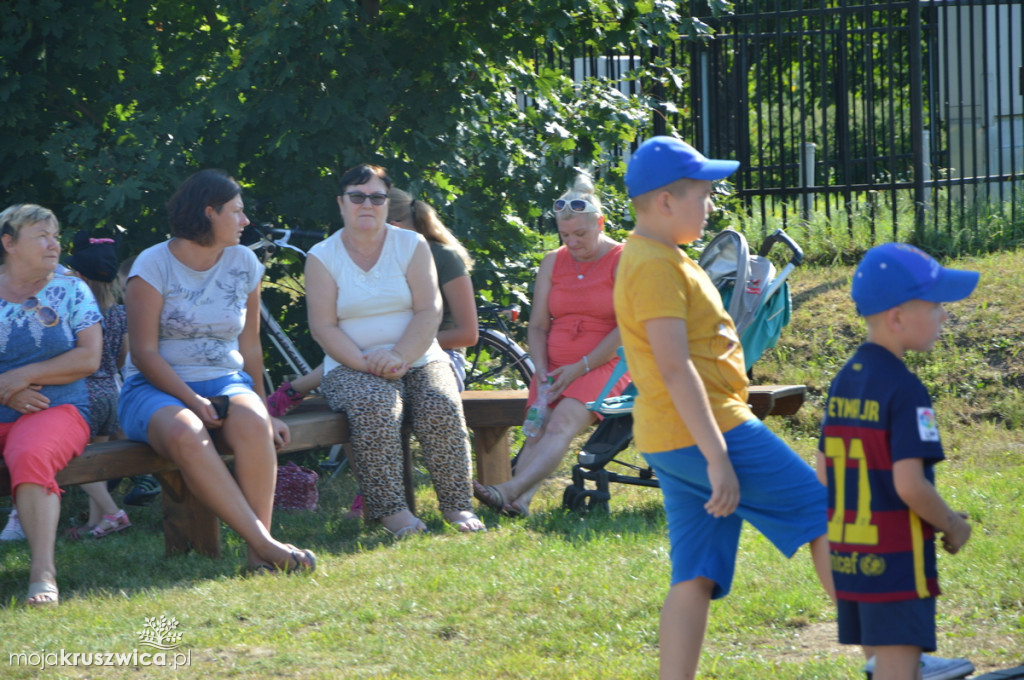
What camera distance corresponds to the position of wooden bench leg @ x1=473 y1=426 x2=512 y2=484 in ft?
19.1

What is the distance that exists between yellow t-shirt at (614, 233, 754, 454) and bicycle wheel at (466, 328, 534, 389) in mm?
3763

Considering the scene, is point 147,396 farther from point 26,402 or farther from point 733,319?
point 733,319

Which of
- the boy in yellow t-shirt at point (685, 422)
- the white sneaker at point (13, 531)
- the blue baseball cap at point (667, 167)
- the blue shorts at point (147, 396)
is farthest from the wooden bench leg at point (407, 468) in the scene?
the blue baseball cap at point (667, 167)

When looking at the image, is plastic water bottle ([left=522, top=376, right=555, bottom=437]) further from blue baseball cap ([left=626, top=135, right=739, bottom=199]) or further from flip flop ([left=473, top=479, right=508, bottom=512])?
blue baseball cap ([left=626, top=135, right=739, bottom=199])

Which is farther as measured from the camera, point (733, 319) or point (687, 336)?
point (733, 319)

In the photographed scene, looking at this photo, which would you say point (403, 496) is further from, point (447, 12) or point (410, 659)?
point (447, 12)

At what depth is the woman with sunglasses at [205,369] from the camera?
4.53 metres

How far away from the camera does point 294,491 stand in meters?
5.82

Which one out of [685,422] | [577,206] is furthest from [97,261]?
[685,422]

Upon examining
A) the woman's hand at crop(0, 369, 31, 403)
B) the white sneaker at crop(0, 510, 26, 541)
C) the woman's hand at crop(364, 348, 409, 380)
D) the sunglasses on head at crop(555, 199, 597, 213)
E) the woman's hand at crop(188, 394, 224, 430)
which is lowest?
the white sneaker at crop(0, 510, 26, 541)

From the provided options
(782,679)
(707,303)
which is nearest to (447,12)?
(707,303)

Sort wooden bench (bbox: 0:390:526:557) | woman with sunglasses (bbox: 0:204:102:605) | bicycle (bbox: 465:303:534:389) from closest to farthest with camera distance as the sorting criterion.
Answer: woman with sunglasses (bbox: 0:204:102:605) < wooden bench (bbox: 0:390:526:557) < bicycle (bbox: 465:303:534:389)

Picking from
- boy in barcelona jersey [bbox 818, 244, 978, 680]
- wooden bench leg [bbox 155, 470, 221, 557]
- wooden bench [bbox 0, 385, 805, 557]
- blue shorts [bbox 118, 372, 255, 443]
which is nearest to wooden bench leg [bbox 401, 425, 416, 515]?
wooden bench [bbox 0, 385, 805, 557]

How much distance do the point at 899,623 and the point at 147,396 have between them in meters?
3.34
